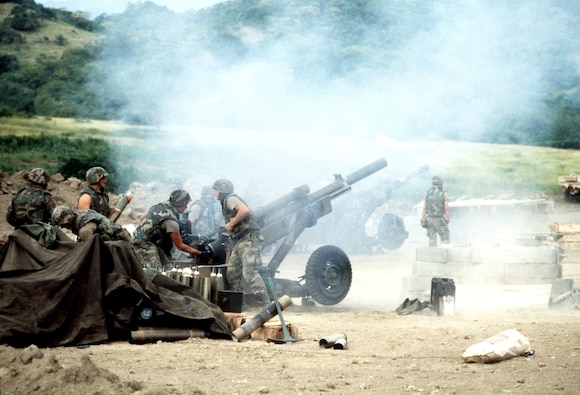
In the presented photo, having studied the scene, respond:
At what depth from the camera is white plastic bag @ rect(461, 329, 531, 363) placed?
611 centimetres

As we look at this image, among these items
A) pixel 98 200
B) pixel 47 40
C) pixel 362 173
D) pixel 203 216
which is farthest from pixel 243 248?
pixel 47 40

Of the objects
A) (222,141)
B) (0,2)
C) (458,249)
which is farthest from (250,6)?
(458,249)

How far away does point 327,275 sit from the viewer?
10516 mm

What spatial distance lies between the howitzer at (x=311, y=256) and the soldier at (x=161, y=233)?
3.28ft

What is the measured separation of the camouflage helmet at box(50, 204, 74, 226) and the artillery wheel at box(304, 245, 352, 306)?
3597mm

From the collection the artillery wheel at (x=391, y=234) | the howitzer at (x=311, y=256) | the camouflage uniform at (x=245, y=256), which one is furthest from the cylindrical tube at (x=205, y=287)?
the artillery wheel at (x=391, y=234)

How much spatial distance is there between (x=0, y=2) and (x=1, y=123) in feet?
21.6

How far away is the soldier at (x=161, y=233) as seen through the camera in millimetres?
8898

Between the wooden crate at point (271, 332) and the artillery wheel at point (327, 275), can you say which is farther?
the artillery wheel at point (327, 275)

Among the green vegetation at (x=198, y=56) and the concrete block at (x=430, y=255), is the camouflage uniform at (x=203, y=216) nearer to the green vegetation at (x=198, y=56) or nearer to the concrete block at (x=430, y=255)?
the concrete block at (x=430, y=255)

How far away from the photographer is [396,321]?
352 inches

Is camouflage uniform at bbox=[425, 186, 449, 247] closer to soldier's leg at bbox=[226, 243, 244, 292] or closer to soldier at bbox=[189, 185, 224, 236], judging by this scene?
soldier at bbox=[189, 185, 224, 236]

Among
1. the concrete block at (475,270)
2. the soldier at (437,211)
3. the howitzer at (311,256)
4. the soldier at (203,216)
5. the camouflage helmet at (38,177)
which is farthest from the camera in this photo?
the soldier at (437,211)

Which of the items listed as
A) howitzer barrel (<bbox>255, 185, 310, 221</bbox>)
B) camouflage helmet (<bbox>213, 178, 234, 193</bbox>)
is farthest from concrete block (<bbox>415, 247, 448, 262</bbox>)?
camouflage helmet (<bbox>213, 178, 234, 193</bbox>)
